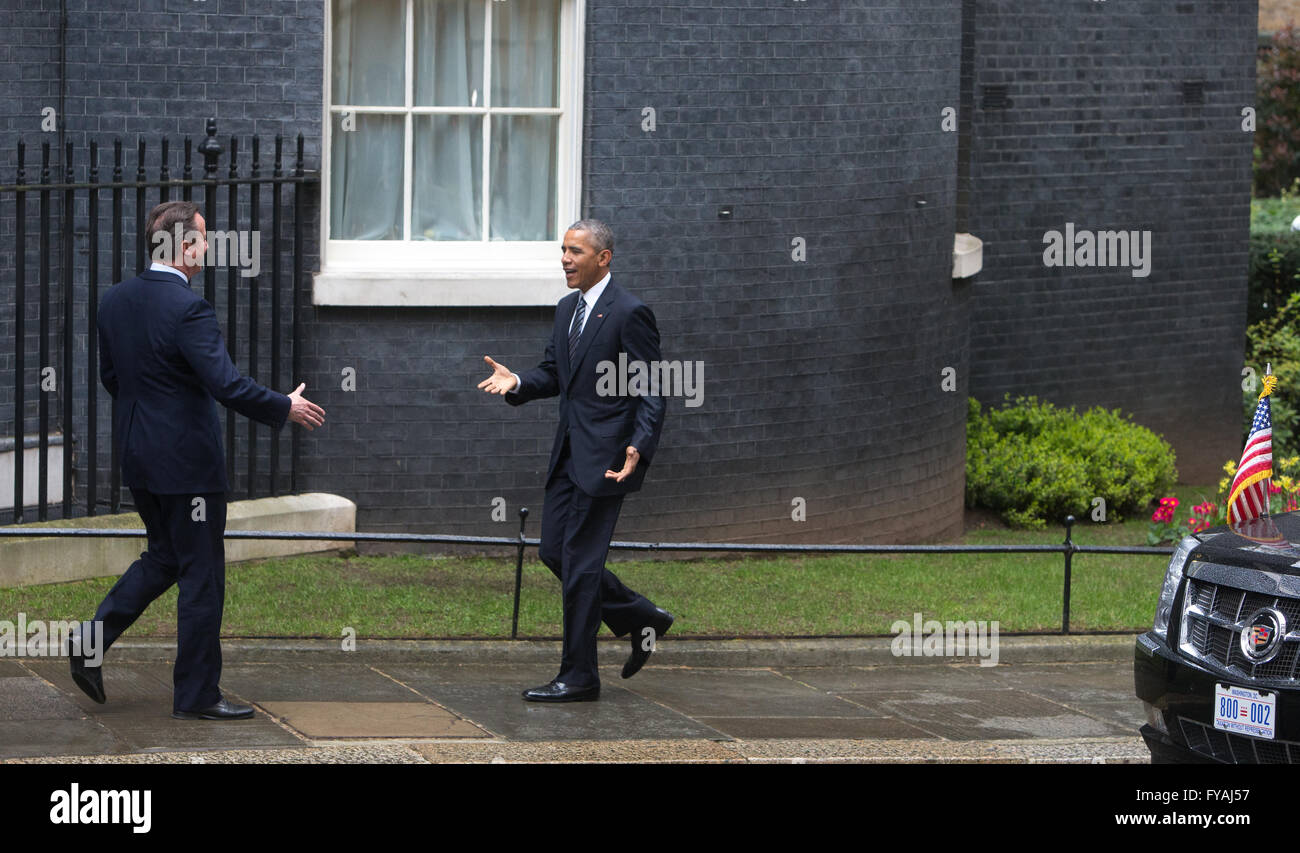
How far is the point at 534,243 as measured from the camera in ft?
36.4

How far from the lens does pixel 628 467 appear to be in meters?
7.59

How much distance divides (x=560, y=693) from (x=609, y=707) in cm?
22

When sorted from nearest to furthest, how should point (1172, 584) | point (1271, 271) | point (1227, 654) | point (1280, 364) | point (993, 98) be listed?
point (1227, 654) → point (1172, 584) → point (993, 98) → point (1280, 364) → point (1271, 271)

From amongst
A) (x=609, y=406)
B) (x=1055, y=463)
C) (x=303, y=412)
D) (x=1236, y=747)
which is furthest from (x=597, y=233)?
(x=1055, y=463)

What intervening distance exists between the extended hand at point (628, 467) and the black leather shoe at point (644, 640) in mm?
804

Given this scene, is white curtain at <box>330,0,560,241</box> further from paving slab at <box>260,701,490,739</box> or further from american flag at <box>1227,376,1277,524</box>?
american flag at <box>1227,376,1277,524</box>

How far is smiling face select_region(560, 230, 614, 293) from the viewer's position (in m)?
7.66

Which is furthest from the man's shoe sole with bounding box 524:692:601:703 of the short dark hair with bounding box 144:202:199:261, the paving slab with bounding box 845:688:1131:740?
the short dark hair with bounding box 144:202:199:261

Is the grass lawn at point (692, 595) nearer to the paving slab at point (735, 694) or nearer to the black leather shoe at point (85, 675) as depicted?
the paving slab at point (735, 694)

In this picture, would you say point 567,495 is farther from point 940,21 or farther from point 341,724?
point 940,21

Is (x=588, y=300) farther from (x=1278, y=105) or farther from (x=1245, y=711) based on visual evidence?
(x=1278, y=105)

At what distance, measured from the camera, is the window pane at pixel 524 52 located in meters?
10.9

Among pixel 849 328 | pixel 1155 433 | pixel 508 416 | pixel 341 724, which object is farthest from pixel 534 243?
pixel 1155 433

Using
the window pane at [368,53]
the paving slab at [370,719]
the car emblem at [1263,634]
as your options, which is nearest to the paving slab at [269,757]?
the paving slab at [370,719]
